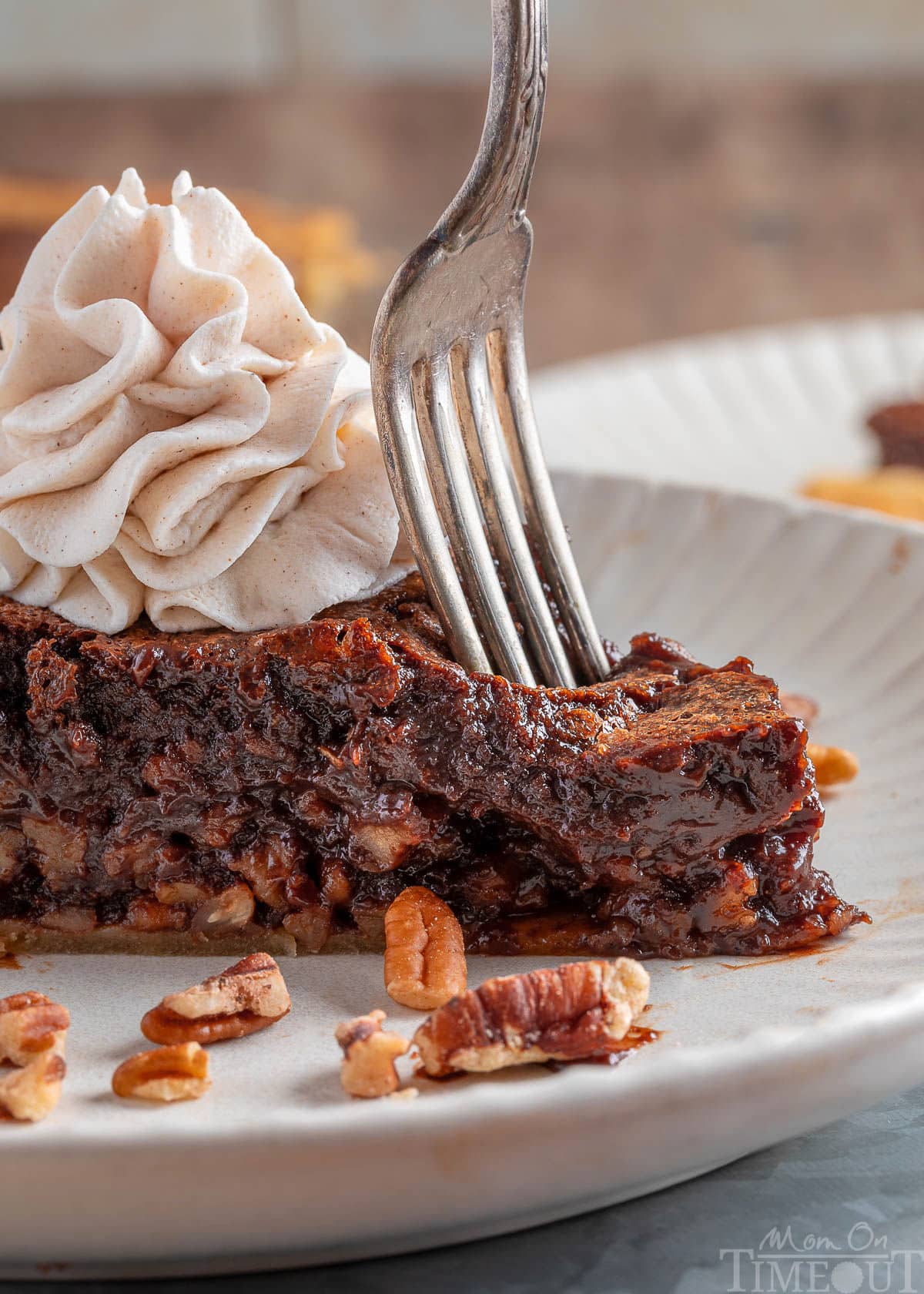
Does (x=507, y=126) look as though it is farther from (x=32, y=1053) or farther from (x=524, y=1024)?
(x=32, y=1053)

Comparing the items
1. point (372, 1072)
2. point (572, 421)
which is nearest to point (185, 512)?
point (372, 1072)

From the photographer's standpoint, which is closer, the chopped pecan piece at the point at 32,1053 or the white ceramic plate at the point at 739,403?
the chopped pecan piece at the point at 32,1053

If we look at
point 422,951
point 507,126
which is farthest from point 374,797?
point 507,126

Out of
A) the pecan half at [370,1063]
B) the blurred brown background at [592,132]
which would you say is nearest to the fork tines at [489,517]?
the pecan half at [370,1063]

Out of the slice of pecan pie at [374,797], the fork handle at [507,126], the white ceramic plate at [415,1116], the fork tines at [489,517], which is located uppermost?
the fork handle at [507,126]

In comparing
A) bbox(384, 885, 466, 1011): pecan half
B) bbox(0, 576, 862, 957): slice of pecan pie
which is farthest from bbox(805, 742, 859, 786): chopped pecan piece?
bbox(384, 885, 466, 1011): pecan half

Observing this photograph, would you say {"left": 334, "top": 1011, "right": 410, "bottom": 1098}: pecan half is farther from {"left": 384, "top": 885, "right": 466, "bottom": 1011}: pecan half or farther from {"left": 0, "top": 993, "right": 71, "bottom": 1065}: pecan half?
{"left": 0, "top": 993, "right": 71, "bottom": 1065}: pecan half

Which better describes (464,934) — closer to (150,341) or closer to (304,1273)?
(304,1273)

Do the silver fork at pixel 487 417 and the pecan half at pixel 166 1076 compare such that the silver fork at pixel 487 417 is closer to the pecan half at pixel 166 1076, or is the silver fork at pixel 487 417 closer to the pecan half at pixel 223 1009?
the pecan half at pixel 223 1009
